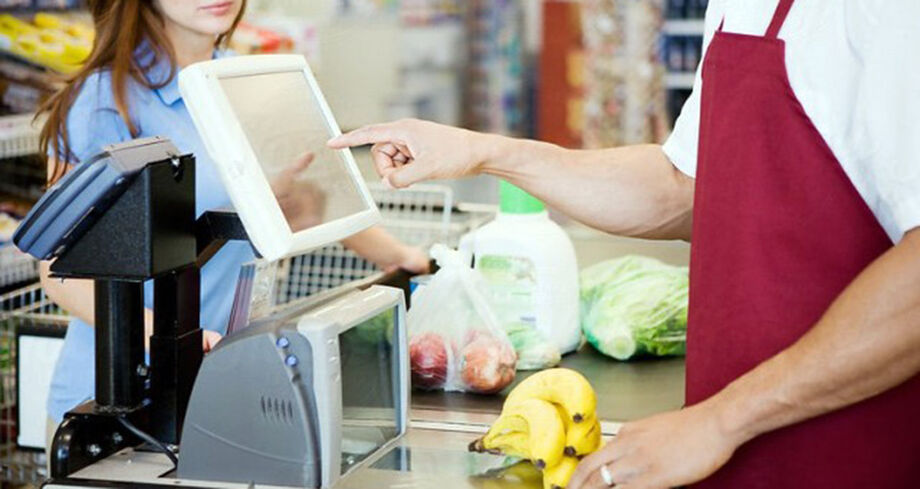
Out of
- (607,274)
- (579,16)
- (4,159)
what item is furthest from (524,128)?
(607,274)

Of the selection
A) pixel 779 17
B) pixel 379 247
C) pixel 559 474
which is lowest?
pixel 559 474

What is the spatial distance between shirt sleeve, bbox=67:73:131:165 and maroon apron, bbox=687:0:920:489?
1.29 m

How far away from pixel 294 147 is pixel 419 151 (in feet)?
0.96

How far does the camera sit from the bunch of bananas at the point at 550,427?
5.86 feet

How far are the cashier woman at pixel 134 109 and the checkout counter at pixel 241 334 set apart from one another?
794mm

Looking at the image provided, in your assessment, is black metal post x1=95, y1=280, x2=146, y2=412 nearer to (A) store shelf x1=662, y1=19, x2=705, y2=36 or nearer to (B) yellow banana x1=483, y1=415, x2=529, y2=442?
(B) yellow banana x1=483, y1=415, x2=529, y2=442

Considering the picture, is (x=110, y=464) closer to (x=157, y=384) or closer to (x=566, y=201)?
(x=157, y=384)

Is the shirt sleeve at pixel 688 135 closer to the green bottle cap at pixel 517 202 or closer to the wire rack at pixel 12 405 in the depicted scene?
the green bottle cap at pixel 517 202

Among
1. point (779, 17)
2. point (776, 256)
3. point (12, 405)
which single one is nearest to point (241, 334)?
point (776, 256)

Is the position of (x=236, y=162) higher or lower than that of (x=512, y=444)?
higher

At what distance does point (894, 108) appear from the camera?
62.4 inches

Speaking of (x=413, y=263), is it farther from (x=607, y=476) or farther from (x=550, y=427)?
(x=607, y=476)

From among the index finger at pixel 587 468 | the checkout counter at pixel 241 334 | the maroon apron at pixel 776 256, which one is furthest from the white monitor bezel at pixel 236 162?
the maroon apron at pixel 776 256

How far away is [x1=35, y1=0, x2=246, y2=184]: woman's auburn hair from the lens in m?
2.63
